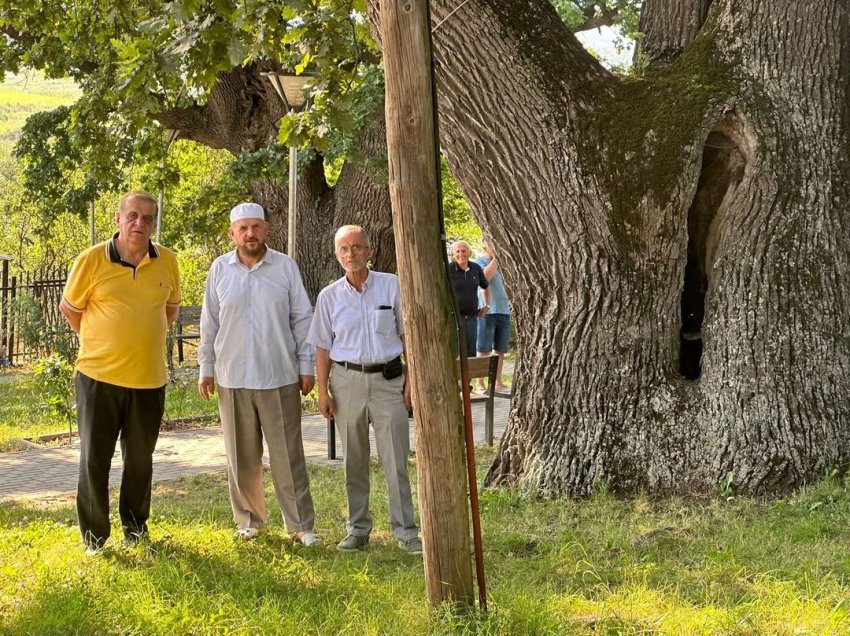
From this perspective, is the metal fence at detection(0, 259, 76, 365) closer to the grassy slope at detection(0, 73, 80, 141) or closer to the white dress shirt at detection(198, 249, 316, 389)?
the white dress shirt at detection(198, 249, 316, 389)

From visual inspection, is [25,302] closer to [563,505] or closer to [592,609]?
[563,505]

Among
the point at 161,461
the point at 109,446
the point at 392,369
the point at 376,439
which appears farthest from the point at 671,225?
the point at 161,461

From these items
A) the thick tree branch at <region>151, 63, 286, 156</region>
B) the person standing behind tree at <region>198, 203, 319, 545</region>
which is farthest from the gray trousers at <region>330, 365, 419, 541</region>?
the thick tree branch at <region>151, 63, 286, 156</region>

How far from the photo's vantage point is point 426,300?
4.41 meters

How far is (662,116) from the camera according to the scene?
7125 mm

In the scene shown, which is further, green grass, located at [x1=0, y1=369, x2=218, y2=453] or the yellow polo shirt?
green grass, located at [x1=0, y1=369, x2=218, y2=453]

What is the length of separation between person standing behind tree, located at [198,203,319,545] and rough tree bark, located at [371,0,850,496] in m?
1.65

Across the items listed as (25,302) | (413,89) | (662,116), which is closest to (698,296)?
(662,116)

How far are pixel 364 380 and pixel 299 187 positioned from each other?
10.9 metres

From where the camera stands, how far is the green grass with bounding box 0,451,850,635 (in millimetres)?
4582

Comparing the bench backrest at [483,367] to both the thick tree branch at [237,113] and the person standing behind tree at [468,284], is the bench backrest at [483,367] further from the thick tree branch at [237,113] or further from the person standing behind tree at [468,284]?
→ the thick tree branch at [237,113]

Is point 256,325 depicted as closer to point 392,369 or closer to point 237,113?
point 392,369

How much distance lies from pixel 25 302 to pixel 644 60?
384 inches

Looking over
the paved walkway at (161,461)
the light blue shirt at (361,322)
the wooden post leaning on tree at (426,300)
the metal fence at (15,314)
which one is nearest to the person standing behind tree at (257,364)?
the light blue shirt at (361,322)
